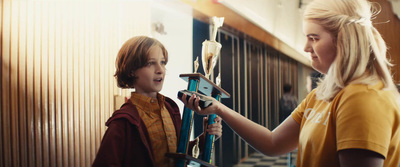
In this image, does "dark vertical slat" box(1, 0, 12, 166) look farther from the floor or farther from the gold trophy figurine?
the floor

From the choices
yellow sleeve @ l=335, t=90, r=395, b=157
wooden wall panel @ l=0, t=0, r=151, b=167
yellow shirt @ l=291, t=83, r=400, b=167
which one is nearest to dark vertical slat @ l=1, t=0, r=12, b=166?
wooden wall panel @ l=0, t=0, r=151, b=167

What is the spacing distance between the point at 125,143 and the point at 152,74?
357 mm

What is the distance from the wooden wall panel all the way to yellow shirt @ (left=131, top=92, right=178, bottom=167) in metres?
1.10

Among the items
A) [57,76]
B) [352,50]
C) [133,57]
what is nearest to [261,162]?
[57,76]

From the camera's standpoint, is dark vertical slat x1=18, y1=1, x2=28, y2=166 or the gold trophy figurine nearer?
the gold trophy figurine

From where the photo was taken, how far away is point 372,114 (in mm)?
1175

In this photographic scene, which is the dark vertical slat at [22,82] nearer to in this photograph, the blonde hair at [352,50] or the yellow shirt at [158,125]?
the yellow shirt at [158,125]

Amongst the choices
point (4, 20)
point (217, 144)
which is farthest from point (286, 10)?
point (4, 20)

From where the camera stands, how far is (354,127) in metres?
1.19

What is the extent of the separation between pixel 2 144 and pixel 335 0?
213 cm

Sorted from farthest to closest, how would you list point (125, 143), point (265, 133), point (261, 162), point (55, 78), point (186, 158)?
→ point (261, 162) → point (55, 78) → point (265, 133) → point (125, 143) → point (186, 158)

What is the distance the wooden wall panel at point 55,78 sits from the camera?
2430mm

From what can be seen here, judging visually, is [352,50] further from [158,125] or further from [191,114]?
[158,125]

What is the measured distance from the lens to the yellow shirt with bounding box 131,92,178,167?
5.65 ft
